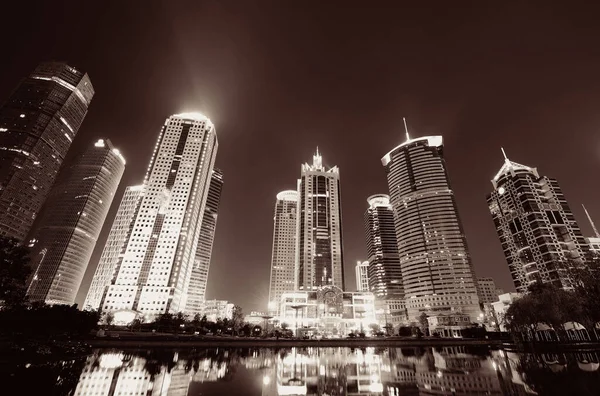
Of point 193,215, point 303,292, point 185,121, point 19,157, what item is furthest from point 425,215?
point 19,157

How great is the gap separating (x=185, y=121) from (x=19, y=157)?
8153 centimetres

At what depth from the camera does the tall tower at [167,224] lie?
428ft

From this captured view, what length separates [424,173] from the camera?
194375 millimetres

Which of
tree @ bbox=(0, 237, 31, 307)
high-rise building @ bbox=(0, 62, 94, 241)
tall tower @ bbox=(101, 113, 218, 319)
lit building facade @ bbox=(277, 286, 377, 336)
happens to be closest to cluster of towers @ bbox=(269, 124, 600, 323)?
lit building facade @ bbox=(277, 286, 377, 336)

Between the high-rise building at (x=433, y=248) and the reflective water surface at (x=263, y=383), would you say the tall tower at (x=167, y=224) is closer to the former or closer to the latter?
the reflective water surface at (x=263, y=383)

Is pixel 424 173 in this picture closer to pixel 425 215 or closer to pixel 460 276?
pixel 425 215

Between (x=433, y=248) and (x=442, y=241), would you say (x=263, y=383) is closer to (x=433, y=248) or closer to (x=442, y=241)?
(x=433, y=248)

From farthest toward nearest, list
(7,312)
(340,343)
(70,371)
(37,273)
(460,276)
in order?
(37,273) → (460,276) → (340,343) → (7,312) → (70,371)

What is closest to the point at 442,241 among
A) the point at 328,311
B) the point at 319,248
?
the point at 319,248

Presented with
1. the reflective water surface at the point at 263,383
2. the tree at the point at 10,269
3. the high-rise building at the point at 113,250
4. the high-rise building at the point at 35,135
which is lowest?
the reflective water surface at the point at 263,383

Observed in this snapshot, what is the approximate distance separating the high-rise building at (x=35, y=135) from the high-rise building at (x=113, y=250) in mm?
37704

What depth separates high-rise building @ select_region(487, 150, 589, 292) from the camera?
529ft

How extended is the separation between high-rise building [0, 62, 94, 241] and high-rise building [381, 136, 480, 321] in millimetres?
215350

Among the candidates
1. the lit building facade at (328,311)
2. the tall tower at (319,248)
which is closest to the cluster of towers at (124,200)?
the lit building facade at (328,311)
